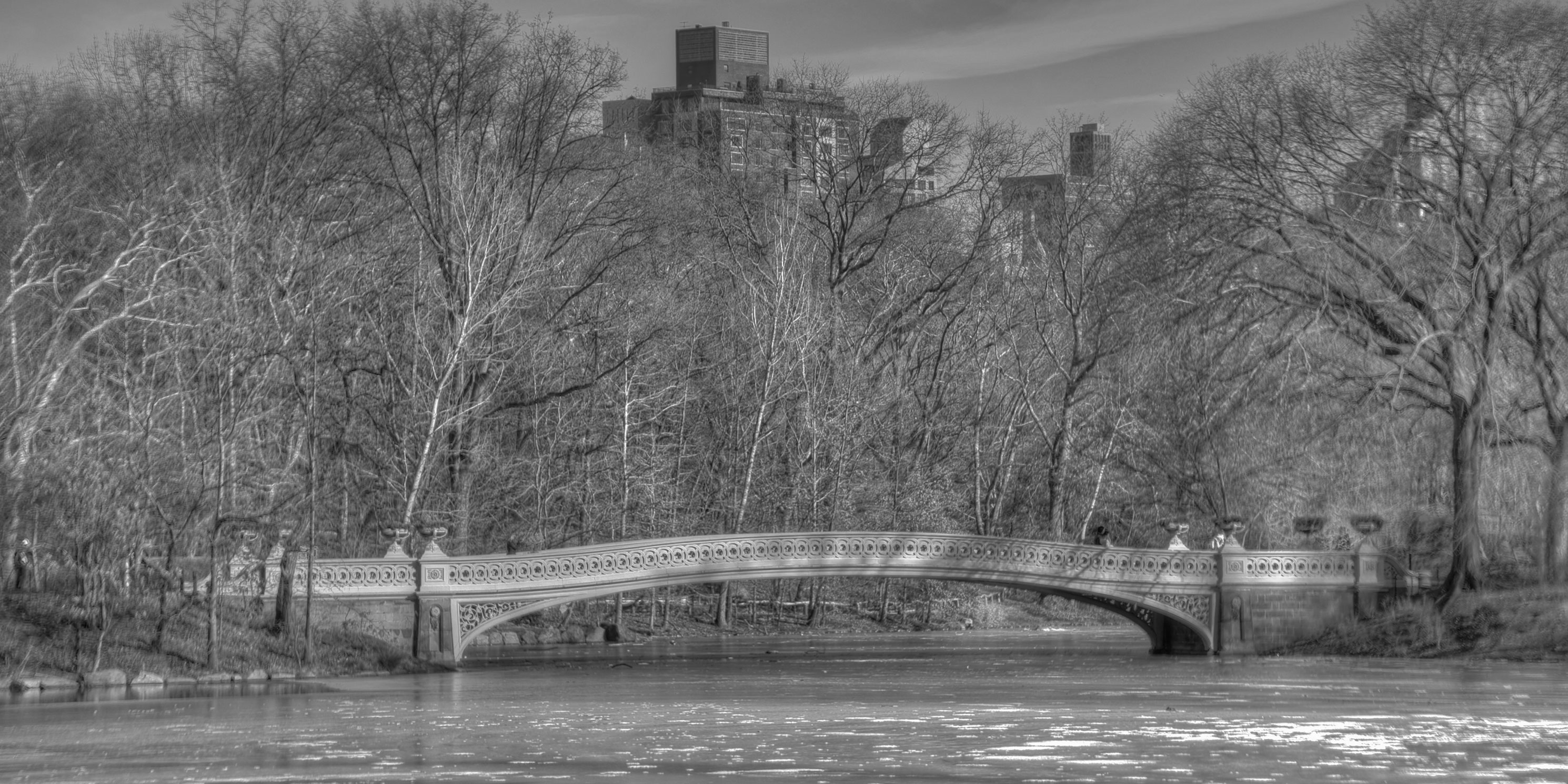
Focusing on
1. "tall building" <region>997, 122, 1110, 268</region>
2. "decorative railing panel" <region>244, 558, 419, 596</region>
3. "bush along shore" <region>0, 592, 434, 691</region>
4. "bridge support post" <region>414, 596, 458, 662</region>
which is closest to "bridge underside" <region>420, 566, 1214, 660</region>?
"bridge support post" <region>414, 596, 458, 662</region>

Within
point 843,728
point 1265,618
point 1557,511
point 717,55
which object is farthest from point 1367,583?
point 717,55

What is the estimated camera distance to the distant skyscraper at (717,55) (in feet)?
536

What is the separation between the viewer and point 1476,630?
35219 millimetres

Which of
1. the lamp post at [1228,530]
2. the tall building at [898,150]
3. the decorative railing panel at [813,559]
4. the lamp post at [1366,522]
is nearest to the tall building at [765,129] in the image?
the tall building at [898,150]

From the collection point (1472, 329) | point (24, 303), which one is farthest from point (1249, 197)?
point (24, 303)

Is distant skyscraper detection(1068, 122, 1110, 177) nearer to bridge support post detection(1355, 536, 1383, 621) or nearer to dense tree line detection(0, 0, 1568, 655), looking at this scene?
dense tree line detection(0, 0, 1568, 655)

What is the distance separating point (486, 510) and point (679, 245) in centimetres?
1244

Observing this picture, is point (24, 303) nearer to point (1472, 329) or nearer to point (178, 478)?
point (178, 478)

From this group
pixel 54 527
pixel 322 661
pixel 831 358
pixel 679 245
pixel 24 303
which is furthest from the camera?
pixel 679 245

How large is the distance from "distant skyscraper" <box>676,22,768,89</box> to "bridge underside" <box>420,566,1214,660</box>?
387 feet

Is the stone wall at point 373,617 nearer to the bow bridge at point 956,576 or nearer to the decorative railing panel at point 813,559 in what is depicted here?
the bow bridge at point 956,576

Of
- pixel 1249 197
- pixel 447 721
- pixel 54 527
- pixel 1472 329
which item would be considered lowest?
pixel 447 721

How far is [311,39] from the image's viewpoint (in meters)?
45.8

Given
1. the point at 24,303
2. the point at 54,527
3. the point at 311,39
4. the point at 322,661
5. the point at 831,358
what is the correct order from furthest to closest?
the point at 831,358 → the point at 311,39 → the point at 24,303 → the point at 322,661 → the point at 54,527
